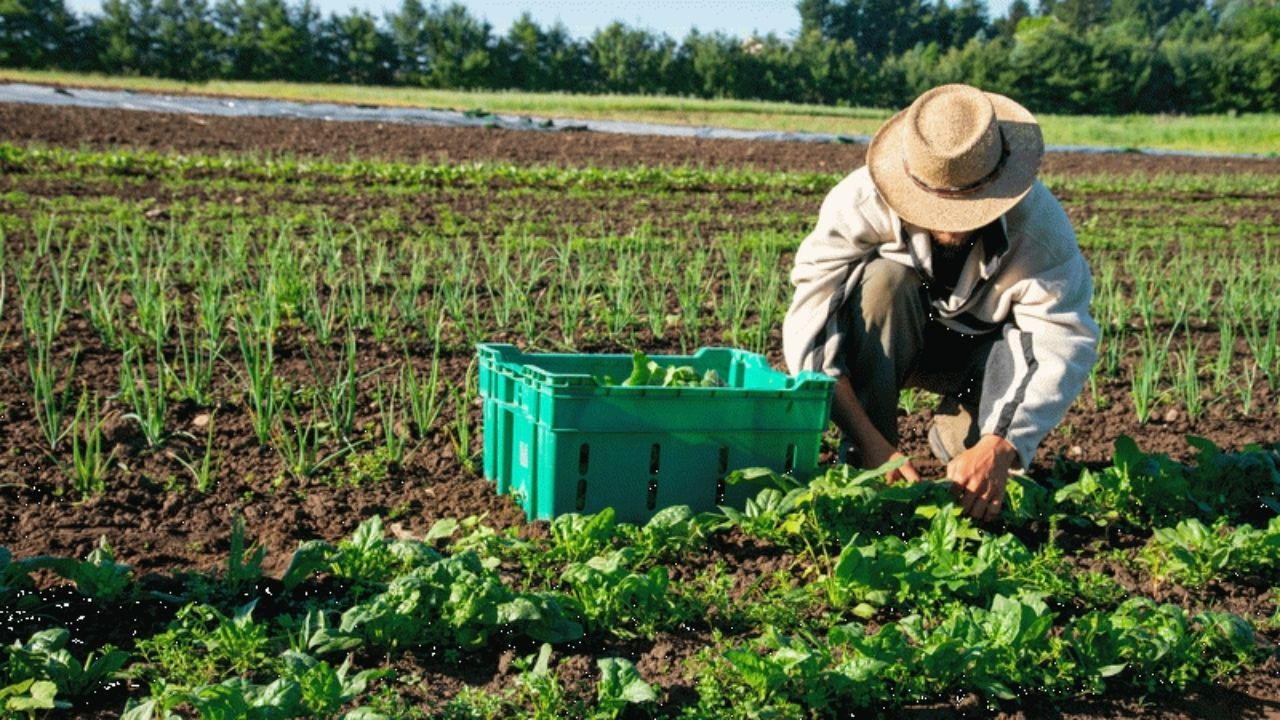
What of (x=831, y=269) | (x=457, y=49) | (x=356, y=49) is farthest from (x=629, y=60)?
Answer: (x=831, y=269)

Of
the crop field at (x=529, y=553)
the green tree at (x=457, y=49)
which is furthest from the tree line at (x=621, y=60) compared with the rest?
the crop field at (x=529, y=553)

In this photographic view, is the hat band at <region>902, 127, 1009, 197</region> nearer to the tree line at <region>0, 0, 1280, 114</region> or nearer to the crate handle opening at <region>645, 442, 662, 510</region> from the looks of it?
the crate handle opening at <region>645, 442, 662, 510</region>

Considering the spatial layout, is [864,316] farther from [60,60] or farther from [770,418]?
[60,60]

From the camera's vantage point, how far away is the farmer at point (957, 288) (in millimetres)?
2602

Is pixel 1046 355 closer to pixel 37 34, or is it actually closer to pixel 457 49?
pixel 37 34

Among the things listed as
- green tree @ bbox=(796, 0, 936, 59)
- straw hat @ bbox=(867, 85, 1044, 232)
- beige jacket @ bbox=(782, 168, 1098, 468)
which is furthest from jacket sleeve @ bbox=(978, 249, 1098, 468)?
green tree @ bbox=(796, 0, 936, 59)

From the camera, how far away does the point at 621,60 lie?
4253 cm

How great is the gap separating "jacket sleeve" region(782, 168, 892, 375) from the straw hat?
0.23 m

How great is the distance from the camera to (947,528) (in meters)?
2.49

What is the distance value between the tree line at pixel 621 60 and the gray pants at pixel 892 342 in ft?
114

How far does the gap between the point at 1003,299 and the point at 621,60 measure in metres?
41.1

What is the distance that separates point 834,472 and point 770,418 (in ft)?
0.62

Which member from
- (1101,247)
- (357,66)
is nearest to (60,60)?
(357,66)

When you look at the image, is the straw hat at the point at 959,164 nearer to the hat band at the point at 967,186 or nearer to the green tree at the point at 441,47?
the hat band at the point at 967,186
